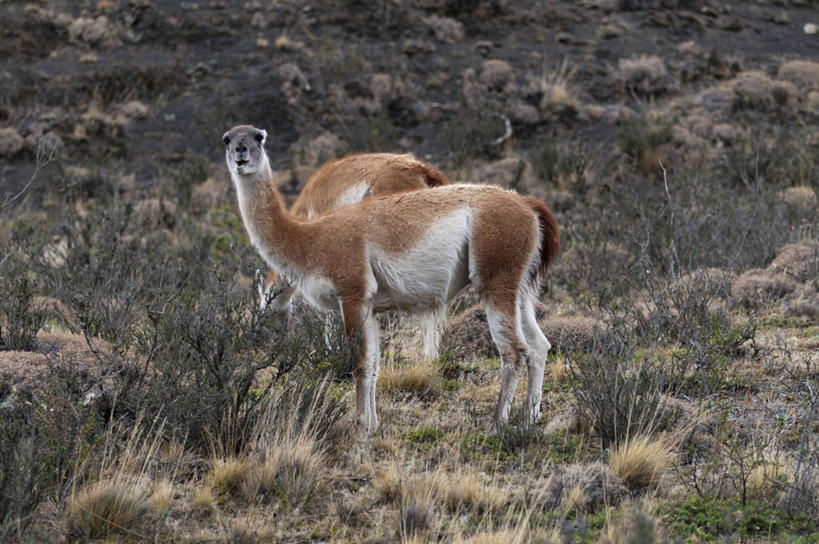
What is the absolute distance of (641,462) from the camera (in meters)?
4.83

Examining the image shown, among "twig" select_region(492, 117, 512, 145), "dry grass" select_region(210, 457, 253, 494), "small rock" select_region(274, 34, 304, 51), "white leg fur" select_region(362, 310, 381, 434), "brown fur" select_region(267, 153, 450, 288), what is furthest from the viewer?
"small rock" select_region(274, 34, 304, 51)

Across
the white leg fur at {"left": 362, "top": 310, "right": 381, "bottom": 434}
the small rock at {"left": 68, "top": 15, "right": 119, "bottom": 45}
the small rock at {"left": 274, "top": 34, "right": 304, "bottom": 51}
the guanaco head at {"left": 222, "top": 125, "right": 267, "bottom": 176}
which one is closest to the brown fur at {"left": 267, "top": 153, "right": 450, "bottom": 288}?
the guanaco head at {"left": 222, "top": 125, "right": 267, "bottom": 176}

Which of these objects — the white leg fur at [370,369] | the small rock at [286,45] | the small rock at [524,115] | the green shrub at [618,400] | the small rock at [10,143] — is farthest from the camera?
the small rock at [286,45]

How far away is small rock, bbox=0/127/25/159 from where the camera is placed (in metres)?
17.7

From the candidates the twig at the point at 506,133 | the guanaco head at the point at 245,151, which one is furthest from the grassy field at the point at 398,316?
the guanaco head at the point at 245,151

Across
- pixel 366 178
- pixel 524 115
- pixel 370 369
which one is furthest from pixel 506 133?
pixel 370 369

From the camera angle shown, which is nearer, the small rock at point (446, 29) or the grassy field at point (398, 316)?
the grassy field at point (398, 316)

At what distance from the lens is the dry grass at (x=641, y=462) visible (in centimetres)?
479

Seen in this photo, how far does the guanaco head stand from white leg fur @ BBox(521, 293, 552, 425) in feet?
7.02

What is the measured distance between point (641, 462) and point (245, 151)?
3.40 meters

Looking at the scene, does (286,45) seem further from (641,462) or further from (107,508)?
(107,508)

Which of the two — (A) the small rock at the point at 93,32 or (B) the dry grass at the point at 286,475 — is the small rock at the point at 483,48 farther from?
(B) the dry grass at the point at 286,475

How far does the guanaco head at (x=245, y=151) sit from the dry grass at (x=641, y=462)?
3.13 metres

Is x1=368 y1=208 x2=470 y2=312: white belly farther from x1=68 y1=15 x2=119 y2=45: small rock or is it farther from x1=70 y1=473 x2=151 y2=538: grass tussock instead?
x1=68 y1=15 x2=119 y2=45: small rock
